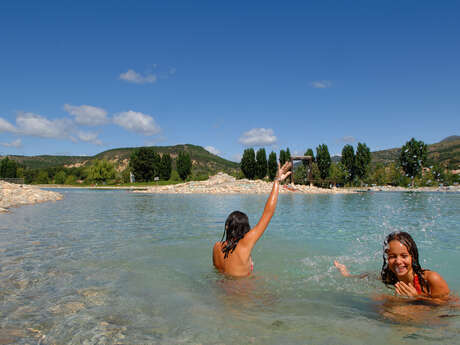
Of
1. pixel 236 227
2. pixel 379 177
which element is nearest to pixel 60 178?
Result: pixel 379 177

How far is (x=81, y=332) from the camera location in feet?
10.2

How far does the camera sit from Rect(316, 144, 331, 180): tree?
67.6 metres

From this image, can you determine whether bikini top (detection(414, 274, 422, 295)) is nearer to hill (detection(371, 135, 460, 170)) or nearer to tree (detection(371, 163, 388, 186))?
tree (detection(371, 163, 388, 186))

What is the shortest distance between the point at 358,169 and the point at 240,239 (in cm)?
6782

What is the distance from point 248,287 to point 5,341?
113 inches

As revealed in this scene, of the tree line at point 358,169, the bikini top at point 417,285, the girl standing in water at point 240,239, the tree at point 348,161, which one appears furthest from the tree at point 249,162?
the bikini top at point 417,285

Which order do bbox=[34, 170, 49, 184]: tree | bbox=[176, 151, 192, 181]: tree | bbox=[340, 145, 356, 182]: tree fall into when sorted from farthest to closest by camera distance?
bbox=[34, 170, 49, 184]: tree
bbox=[176, 151, 192, 181]: tree
bbox=[340, 145, 356, 182]: tree

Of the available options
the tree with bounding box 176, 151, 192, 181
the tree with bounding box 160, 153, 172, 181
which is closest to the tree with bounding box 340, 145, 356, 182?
the tree with bounding box 176, 151, 192, 181

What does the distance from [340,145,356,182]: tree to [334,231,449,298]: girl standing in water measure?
67.4 metres

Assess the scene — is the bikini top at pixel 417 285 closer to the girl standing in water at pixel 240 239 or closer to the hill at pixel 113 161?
the girl standing in water at pixel 240 239

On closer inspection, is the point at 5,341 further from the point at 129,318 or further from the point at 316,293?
the point at 316,293

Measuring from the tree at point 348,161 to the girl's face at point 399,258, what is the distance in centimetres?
6749

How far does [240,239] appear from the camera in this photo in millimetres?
4426

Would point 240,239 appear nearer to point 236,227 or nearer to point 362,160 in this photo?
point 236,227
